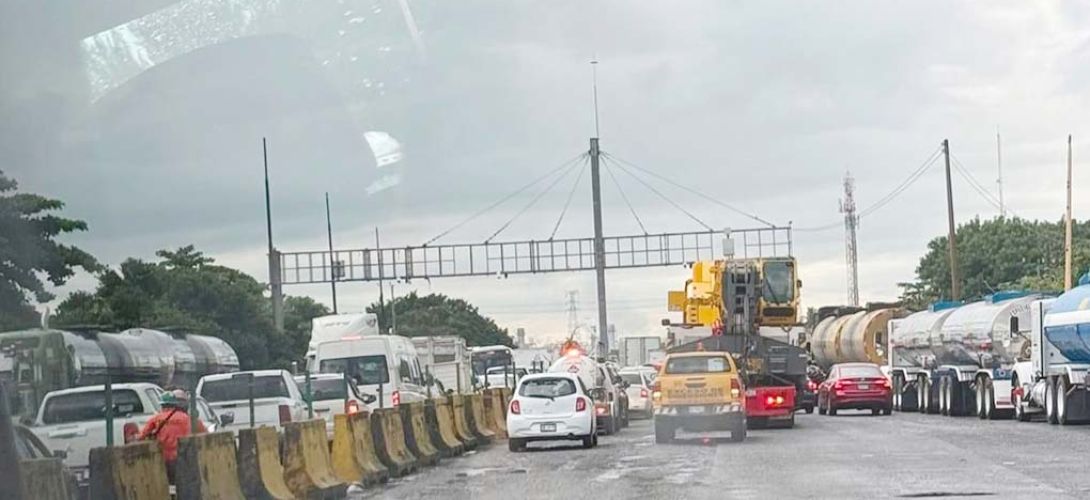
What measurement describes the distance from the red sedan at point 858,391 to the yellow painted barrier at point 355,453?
2627 centimetres

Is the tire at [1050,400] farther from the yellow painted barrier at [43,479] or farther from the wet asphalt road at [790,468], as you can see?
the yellow painted barrier at [43,479]

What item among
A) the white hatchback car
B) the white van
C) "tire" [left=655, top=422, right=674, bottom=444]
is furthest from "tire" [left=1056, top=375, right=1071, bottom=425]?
the white van

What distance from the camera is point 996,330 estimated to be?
42.9 metres

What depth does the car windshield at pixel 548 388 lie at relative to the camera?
31719 mm

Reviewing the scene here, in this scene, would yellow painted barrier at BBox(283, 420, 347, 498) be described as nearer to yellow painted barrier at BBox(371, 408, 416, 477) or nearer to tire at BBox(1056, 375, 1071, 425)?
yellow painted barrier at BBox(371, 408, 416, 477)

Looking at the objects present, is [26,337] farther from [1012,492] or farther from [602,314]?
[602,314]

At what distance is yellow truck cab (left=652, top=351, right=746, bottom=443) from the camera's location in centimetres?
3316

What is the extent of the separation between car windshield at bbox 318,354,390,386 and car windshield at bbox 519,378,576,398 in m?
4.16

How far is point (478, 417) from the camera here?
36719mm

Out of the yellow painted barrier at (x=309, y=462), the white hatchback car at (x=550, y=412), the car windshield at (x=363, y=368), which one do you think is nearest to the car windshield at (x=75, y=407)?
the yellow painted barrier at (x=309, y=462)

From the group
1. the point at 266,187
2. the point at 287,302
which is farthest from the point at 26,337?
the point at 287,302

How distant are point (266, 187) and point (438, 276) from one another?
32.4 m

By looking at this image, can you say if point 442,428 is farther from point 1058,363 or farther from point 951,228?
point 951,228

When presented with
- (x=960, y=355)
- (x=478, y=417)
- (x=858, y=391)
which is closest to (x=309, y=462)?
(x=478, y=417)
